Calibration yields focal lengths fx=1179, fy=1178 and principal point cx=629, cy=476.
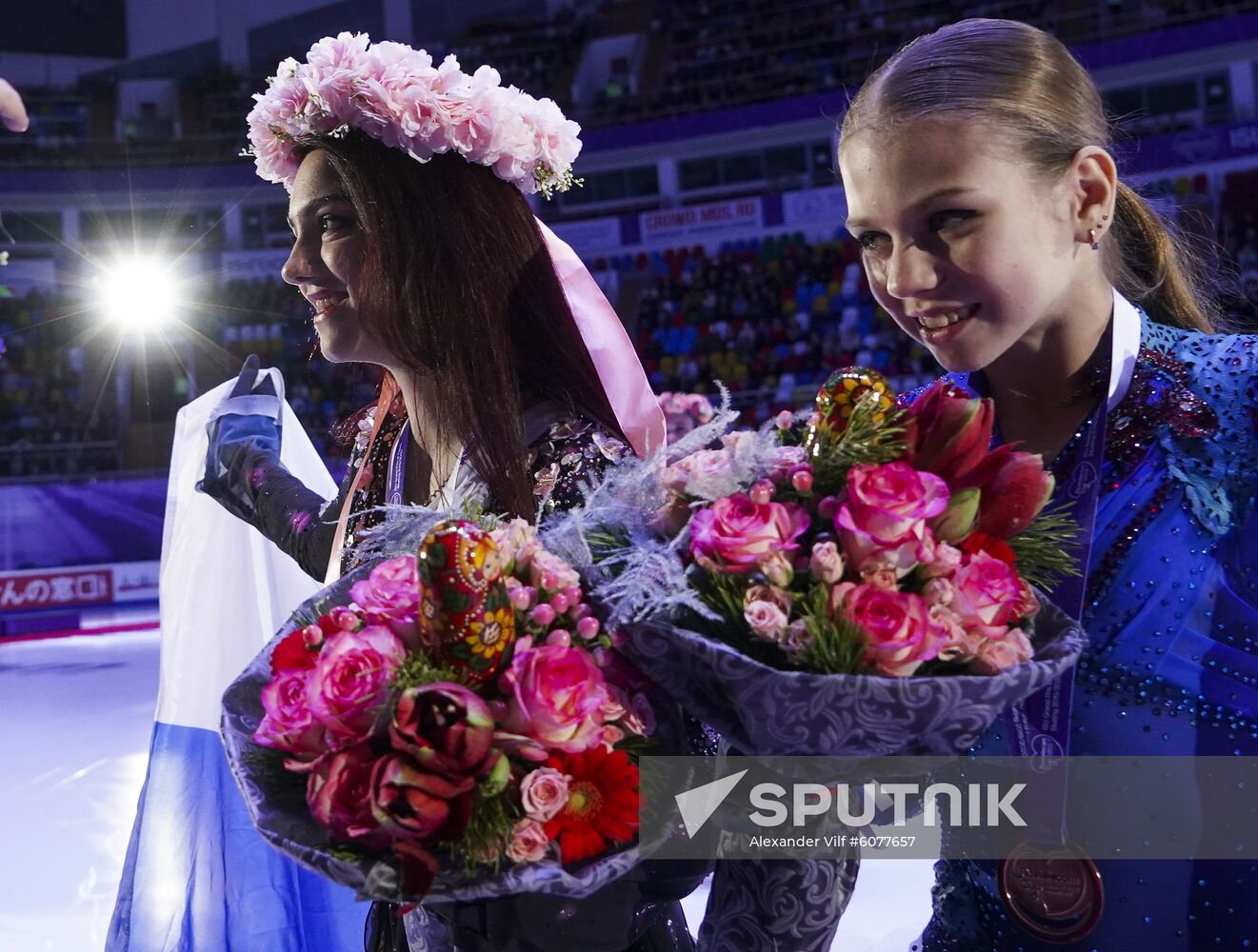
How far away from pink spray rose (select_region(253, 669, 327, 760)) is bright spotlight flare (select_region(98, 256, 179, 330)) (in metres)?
16.9

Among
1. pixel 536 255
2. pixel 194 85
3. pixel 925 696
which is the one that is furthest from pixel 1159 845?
pixel 194 85

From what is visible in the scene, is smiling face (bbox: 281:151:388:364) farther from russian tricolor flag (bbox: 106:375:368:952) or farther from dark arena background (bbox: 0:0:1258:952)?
dark arena background (bbox: 0:0:1258:952)

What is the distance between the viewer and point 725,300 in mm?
15883

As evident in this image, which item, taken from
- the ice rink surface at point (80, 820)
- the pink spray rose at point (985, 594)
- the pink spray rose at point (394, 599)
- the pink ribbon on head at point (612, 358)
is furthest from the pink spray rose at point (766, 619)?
the ice rink surface at point (80, 820)

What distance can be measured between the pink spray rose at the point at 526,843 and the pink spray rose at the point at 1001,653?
297mm

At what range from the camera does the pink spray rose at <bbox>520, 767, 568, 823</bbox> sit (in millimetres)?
745

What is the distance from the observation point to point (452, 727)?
0.73 m

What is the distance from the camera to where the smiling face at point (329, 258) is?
55.2 inches

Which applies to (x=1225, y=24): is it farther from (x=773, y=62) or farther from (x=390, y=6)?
(x=390, y=6)

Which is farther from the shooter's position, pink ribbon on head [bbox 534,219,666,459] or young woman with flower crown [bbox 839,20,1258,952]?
pink ribbon on head [bbox 534,219,666,459]

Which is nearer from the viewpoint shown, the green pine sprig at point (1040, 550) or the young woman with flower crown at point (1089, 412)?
the green pine sprig at point (1040, 550)

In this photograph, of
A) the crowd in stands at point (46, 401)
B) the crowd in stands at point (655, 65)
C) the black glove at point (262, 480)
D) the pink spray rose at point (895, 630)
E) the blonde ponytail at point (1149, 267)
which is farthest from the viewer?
the crowd in stands at point (655, 65)

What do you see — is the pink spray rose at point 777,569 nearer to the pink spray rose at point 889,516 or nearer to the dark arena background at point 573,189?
the pink spray rose at point 889,516

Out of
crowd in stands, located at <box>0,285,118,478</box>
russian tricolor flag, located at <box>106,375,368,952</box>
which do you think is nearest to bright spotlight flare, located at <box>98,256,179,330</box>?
crowd in stands, located at <box>0,285,118,478</box>
